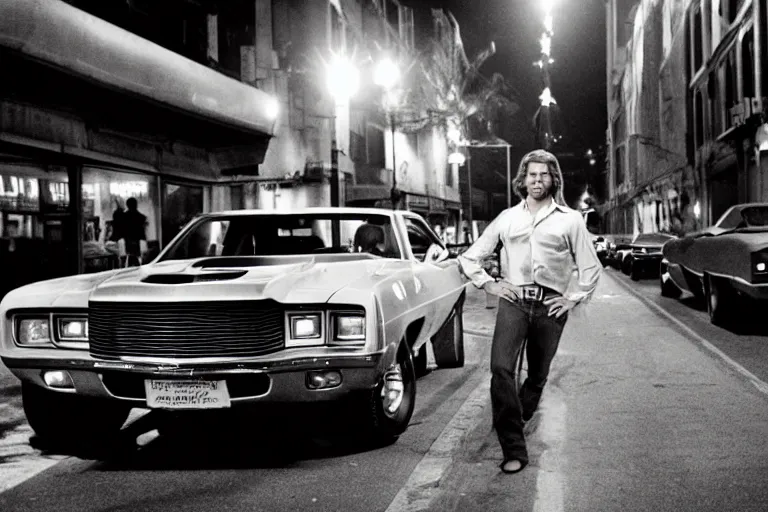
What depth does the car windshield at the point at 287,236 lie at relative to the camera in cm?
634

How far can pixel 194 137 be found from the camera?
17797mm

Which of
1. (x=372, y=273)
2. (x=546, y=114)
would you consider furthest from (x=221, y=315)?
(x=546, y=114)

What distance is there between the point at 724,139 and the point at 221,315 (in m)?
29.2

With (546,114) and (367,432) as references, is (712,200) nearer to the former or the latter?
(367,432)

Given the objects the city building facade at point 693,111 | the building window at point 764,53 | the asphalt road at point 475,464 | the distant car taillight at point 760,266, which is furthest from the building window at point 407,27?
the asphalt road at point 475,464

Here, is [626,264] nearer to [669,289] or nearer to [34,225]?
[669,289]

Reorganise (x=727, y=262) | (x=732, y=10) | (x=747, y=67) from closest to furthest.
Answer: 1. (x=727, y=262)
2. (x=747, y=67)
3. (x=732, y=10)

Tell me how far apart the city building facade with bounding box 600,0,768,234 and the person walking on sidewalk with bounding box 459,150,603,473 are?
24315 millimetres

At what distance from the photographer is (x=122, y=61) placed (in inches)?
528

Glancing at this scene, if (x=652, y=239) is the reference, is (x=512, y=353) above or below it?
below

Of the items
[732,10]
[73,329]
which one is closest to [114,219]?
[73,329]

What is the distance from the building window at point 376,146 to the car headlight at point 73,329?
30.9m

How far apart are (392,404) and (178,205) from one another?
1350 cm

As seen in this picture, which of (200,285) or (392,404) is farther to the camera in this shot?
(392,404)
